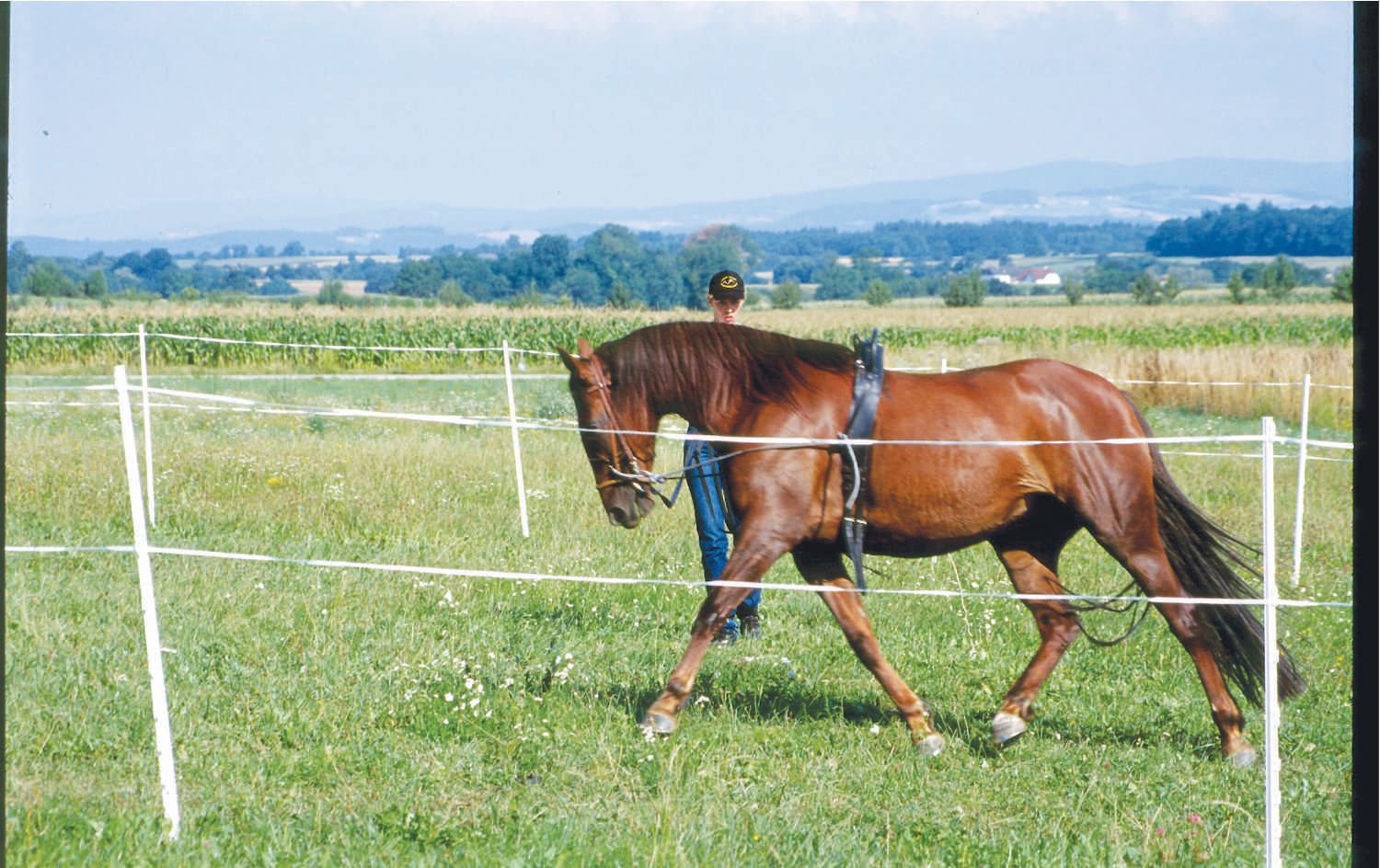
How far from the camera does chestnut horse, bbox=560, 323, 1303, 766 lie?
5.06 meters

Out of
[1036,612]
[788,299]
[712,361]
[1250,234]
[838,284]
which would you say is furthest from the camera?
[1250,234]

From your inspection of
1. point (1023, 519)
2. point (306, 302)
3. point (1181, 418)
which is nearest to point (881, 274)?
point (306, 302)

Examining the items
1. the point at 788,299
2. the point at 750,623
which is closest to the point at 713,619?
the point at 750,623

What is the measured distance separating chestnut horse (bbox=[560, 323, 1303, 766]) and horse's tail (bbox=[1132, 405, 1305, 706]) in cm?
1

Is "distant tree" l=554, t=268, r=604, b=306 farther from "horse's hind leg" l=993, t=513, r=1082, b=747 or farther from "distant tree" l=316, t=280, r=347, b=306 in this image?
"horse's hind leg" l=993, t=513, r=1082, b=747

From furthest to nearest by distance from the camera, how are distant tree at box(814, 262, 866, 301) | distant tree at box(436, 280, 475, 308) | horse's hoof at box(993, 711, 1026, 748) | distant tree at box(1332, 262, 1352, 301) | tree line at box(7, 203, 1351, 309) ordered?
distant tree at box(814, 262, 866, 301), tree line at box(7, 203, 1351, 309), distant tree at box(436, 280, 475, 308), distant tree at box(1332, 262, 1352, 301), horse's hoof at box(993, 711, 1026, 748)

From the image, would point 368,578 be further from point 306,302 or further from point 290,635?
point 306,302

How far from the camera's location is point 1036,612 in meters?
5.56

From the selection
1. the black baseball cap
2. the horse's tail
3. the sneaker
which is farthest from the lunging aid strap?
the sneaker

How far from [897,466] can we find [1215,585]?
1.60 m

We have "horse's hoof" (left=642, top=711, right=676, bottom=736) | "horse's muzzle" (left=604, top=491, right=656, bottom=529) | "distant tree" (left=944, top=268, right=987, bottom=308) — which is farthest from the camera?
"distant tree" (left=944, top=268, right=987, bottom=308)

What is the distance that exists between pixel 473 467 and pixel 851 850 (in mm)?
8421

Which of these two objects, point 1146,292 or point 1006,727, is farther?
point 1146,292

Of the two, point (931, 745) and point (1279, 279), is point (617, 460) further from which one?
point (1279, 279)
